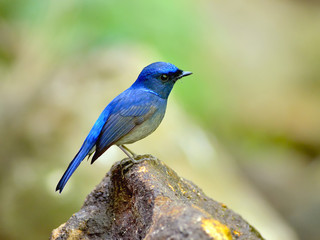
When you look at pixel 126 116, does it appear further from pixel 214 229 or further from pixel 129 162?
pixel 214 229

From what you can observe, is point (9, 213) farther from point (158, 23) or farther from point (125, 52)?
point (158, 23)

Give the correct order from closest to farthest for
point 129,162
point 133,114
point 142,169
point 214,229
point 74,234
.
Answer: point 214,229, point 74,234, point 142,169, point 129,162, point 133,114

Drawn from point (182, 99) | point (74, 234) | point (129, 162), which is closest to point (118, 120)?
point (129, 162)

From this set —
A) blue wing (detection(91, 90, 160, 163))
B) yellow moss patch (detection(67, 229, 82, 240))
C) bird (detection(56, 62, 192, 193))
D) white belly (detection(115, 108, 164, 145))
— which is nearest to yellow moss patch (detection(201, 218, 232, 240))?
yellow moss patch (detection(67, 229, 82, 240))

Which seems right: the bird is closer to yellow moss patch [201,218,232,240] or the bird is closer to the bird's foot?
the bird's foot

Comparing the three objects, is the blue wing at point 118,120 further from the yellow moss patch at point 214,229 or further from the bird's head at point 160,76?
the yellow moss patch at point 214,229

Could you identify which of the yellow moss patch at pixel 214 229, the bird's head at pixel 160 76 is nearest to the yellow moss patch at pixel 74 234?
the yellow moss patch at pixel 214 229

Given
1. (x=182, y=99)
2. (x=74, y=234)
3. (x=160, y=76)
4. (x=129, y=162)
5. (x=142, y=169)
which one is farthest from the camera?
(x=182, y=99)
